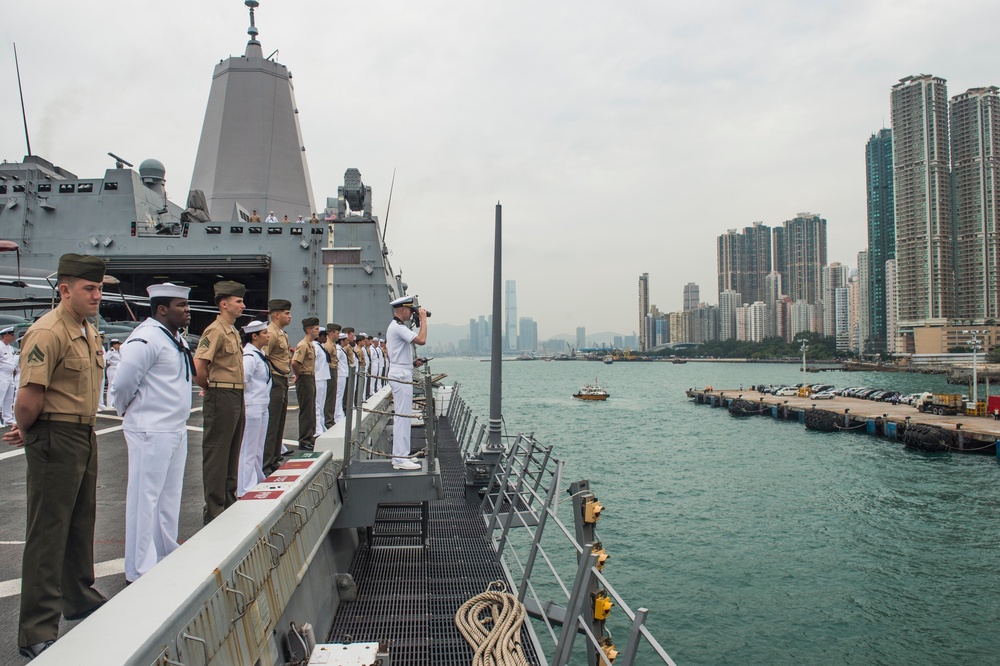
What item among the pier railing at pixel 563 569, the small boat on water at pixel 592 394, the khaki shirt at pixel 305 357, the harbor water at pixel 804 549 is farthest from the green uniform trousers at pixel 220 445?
the small boat on water at pixel 592 394

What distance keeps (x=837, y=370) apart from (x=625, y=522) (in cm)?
10880

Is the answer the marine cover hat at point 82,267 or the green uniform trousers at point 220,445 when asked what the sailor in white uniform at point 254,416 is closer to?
the green uniform trousers at point 220,445

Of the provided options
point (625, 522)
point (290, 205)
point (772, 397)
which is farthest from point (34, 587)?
point (772, 397)

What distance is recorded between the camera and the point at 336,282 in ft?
66.3

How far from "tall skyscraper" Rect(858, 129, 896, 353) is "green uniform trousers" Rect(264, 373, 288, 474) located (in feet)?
469

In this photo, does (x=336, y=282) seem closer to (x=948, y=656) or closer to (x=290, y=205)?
(x=290, y=205)

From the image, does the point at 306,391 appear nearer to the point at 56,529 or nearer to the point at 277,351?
the point at 277,351

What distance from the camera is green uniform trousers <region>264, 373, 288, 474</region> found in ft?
19.2

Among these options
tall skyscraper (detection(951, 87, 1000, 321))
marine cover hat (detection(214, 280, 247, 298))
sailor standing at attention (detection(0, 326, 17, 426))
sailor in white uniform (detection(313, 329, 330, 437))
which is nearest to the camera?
marine cover hat (detection(214, 280, 247, 298))

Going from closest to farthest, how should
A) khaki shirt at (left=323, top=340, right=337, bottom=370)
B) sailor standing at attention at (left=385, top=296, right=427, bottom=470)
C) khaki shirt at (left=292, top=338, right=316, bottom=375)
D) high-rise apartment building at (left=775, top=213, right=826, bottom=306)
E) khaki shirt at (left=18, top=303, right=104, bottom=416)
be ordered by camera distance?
1. khaki shirt at (left=18, top=303, right=104, bottom=416)
2. sailor standing at attention at (left=385, top=296, right=427, bottom=470)
3. khaki shirt at (left=292, top=338, right=316, bottom=375)
4. khaki shirt at (left=323, top=340, right=337, bottom=370)
5. high-rise apartment building at (left=775, top=213, right=826, bottom=306)

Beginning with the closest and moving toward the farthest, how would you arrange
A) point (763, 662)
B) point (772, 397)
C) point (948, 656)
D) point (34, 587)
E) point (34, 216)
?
point (34, 587), point (763, 662), point (948, 656), point (34, 216), point (772, 397)

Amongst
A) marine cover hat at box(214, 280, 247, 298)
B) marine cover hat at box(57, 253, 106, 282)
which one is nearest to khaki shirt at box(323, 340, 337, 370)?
marine cover hat at box(214, 280, 247, 298)

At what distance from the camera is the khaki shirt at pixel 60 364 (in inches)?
99.6

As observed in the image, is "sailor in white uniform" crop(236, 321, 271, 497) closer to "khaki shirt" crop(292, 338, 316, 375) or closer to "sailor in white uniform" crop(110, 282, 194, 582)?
"khaki shirt" crop(292, 338, 316, 375)
